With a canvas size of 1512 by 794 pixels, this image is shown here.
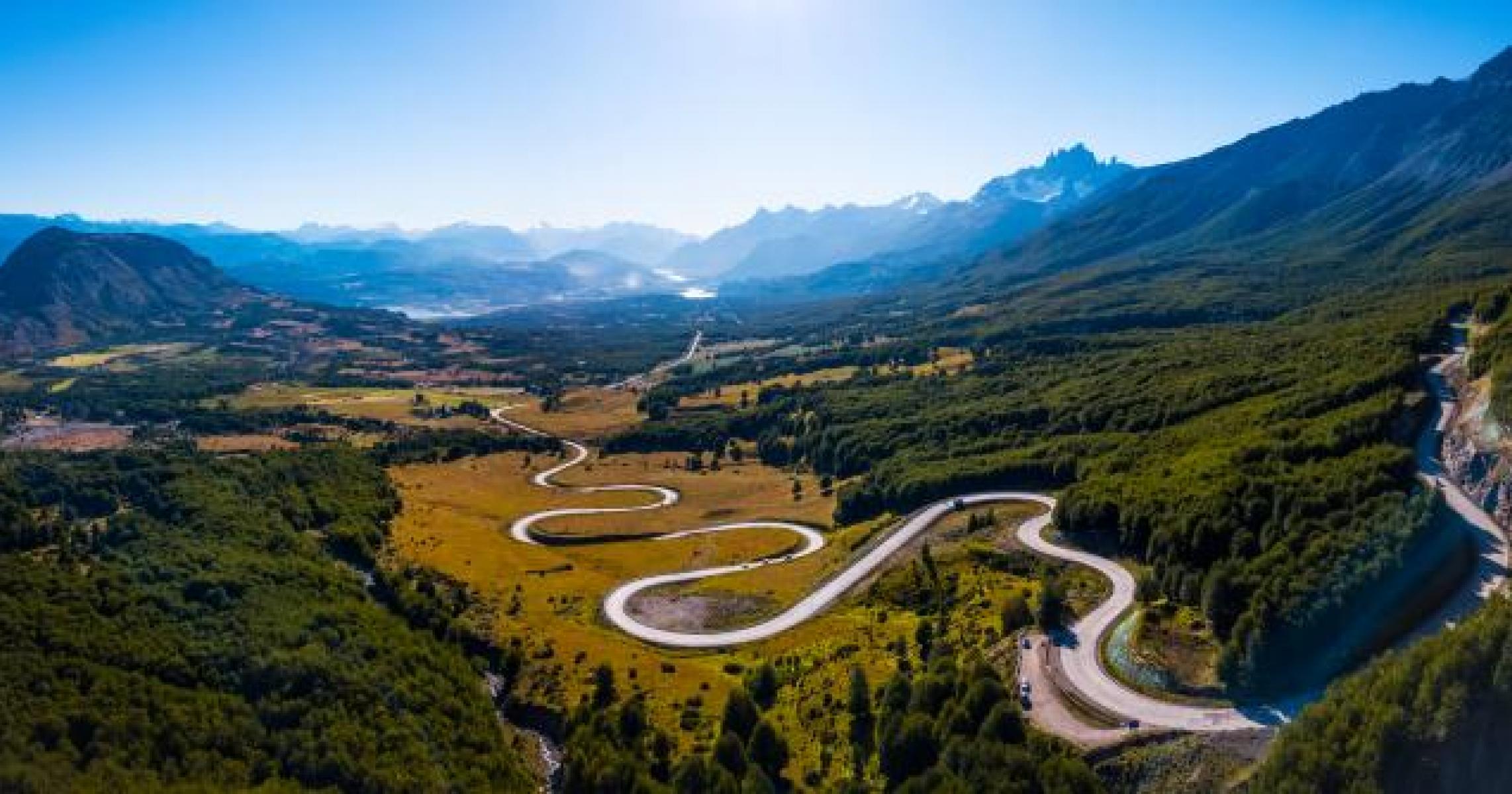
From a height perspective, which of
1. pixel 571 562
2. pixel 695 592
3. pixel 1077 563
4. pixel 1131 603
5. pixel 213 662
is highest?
pixel 1131 603

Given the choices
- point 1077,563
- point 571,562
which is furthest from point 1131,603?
point 571,562

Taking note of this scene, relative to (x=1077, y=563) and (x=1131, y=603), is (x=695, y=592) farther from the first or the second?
(x=1131, y=603)

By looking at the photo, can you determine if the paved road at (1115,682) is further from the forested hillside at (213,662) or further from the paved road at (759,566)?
the forested hillside at (213,662)

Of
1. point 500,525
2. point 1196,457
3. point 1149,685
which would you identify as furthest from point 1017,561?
point 500,525

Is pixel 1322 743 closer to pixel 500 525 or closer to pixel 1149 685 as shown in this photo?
pixel 1149 685

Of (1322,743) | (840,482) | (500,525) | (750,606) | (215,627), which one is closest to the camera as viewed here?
(1322,743)

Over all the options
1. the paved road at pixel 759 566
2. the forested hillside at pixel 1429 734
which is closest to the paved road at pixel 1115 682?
the forested hillside at pixel 1429 734

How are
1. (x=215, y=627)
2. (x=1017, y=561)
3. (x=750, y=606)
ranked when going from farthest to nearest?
(x=750, y=606) → (x=1017, y=561) → (x=215, y=627)
